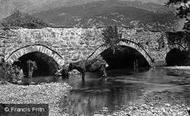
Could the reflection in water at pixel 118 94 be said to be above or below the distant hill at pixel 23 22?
below

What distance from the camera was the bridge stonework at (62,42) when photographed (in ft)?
83.7

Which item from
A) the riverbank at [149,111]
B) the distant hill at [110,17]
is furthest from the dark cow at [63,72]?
the distant hill at [110,17]

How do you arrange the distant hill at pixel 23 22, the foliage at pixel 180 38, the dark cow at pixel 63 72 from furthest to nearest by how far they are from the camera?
the foliage at pixel 180 38, the distant hill at pixel 23 22, the dark cow at pixel 63 72

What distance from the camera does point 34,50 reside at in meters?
26.3

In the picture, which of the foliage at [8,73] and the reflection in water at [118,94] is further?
the foliage at [8,73]

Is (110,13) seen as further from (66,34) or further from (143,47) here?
(66,34)

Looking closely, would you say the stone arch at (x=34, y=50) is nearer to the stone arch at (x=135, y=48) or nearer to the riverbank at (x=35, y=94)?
the stone arch at (x=135, y=48)

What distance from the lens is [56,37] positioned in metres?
27.3

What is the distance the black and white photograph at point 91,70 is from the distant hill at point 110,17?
1733cm

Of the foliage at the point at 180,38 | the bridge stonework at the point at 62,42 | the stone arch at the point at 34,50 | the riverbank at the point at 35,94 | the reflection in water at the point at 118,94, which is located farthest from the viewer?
the foliage at the point at 180,38

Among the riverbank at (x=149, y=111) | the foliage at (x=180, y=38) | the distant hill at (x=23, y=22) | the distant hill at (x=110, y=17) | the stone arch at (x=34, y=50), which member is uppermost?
the distant hill at (x=110, y=17)

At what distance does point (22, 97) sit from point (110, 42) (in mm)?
14985

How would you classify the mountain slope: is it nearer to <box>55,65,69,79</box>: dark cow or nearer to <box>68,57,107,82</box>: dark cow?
<box>68,57,107,82</box>: dark cow

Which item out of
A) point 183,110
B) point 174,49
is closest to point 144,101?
point 183,110
